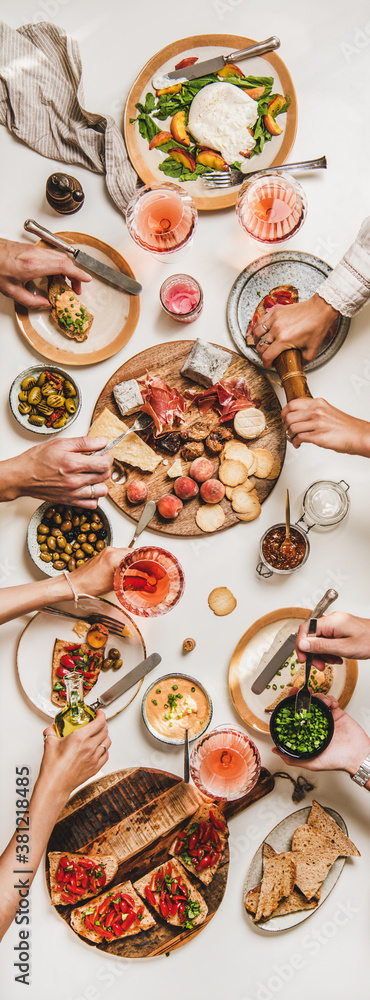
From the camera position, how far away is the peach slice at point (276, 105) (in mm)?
2842

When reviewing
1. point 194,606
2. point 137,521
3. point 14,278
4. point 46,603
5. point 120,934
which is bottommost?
point 120,934

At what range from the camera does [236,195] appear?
2.87m

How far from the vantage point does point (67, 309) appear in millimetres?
2854

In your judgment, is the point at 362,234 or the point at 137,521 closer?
the point at 362,234

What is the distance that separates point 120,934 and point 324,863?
0.89 metres

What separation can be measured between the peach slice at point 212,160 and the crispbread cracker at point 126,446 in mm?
1175

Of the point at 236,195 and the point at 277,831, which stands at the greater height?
the point at 236,195

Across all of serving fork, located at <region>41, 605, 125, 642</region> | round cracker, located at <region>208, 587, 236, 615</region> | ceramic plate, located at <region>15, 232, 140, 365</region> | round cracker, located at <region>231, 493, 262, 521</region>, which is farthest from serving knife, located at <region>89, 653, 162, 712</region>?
ceramic plate, located at <region>15, 232, 140, 365</region>

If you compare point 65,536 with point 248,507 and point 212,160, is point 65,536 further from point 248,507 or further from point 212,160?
point 212,160

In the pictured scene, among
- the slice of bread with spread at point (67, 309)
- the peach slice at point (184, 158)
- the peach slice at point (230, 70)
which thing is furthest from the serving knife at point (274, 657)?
the peach slice at point (230, 70)

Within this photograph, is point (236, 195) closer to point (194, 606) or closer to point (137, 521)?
point (137, 521)

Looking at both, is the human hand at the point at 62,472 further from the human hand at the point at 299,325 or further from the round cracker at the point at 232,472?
the human hand at the point at 299,325

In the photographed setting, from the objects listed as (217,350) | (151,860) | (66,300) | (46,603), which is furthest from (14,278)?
(151,860)

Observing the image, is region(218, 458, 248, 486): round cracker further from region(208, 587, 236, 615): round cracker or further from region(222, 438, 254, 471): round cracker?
region(208, 587, 236, 615): round cracker
